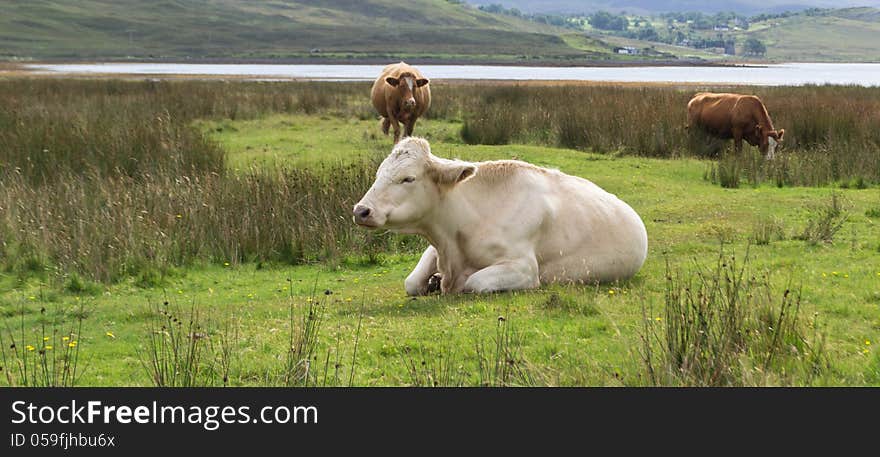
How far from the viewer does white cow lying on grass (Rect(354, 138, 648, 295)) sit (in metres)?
7.89

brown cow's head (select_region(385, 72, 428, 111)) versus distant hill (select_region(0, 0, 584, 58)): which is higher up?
brown cow's head (select_region(385, 72, 428, 111))

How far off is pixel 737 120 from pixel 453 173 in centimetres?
1297

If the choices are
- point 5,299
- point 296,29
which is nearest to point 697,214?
point 5,299

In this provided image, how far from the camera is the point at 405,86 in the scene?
20.4 m

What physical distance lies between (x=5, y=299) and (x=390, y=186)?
137 inches

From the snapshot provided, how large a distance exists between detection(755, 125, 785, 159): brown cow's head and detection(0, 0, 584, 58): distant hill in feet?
301

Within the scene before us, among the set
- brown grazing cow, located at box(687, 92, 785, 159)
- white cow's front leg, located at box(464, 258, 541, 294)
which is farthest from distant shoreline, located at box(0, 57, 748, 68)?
white cow's front leg, located at box(464, 258, 541, 294)

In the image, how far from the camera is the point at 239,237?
1055cm

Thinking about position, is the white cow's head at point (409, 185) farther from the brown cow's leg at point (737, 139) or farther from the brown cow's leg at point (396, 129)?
the brown cow's leg at point (737, 139)

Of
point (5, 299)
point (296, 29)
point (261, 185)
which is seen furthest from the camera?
point (296, 29)

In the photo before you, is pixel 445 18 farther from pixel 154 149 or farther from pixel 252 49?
pixel 154 149

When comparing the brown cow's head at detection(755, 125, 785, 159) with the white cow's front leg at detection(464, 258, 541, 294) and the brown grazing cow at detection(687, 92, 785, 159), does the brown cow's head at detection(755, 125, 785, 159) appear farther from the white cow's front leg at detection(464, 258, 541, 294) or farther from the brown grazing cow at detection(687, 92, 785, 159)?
the white cow's front leg at detection(464, 258, 541, 294)

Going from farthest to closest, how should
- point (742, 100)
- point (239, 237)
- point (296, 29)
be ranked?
point (296, 29), point (742, 100), point (239, 237)

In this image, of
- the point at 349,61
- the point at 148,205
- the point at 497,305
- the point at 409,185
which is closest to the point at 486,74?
the point at 349,61
